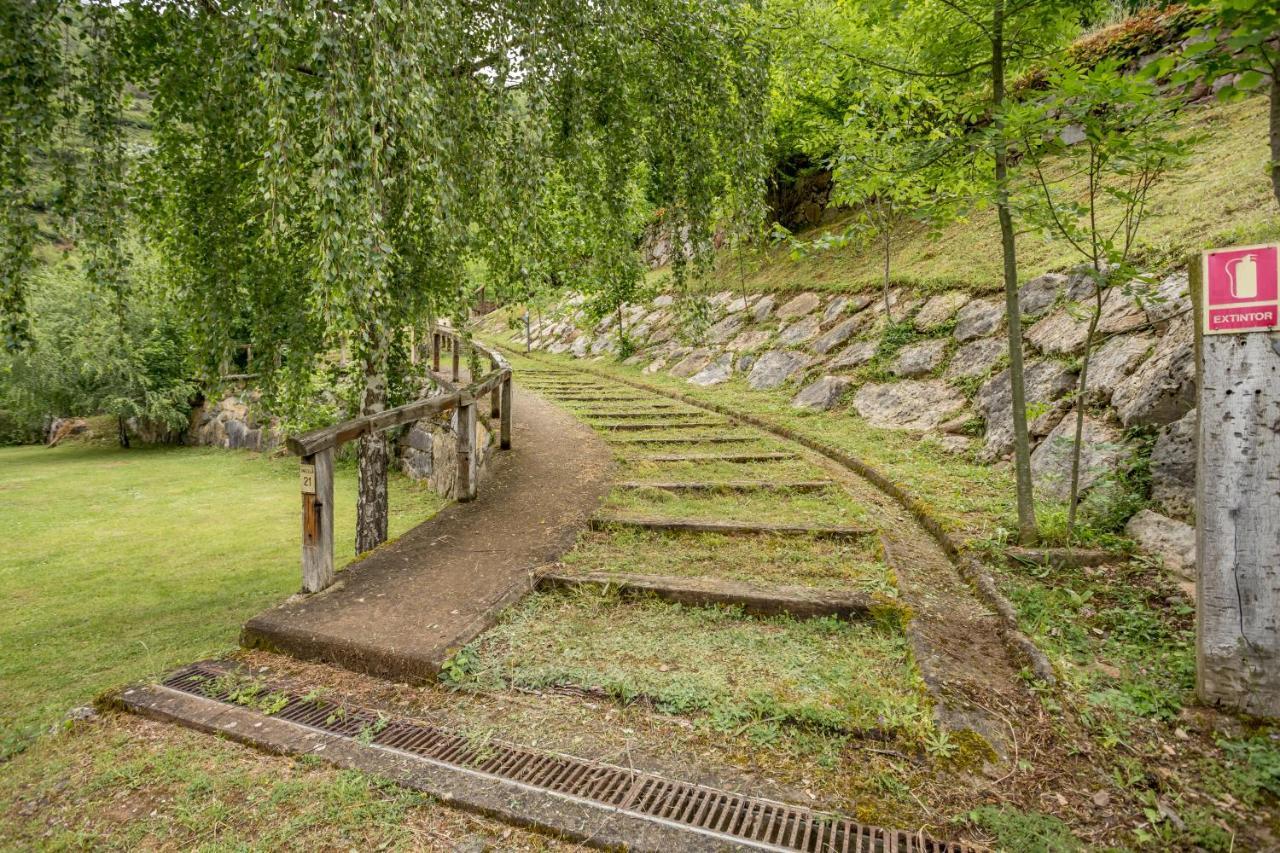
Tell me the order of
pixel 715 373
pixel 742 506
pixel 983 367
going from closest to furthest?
pixel 742 506
pixel 983 367
pixel 715 373

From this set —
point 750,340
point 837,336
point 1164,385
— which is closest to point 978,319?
point 837,336

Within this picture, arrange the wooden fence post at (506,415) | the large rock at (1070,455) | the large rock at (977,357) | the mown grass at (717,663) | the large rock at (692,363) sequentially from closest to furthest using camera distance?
the mown grass at (717,663)
the large rock at (1070,455)
the large rock at (977,357)
the wooden fence post at (506,415)
the large rock at (692,363)

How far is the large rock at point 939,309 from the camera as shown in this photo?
873 cm

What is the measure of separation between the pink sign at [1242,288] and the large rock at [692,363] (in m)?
10.7

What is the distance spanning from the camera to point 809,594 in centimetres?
379

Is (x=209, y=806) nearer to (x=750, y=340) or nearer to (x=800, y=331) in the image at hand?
(x=800, y=331)

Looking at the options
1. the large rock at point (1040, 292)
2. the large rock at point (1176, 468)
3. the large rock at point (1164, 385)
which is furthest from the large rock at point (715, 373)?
the large rock at point (1176, 468)

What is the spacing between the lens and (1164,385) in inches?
175

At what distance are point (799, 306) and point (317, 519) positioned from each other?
423 inches

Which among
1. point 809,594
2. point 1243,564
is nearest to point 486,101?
point 809,594

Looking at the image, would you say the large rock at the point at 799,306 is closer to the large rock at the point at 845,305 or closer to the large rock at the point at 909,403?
the large rock at the point at 845,305

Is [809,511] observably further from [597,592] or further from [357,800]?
[357,800]

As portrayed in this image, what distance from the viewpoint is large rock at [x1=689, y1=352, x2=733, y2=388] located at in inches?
489

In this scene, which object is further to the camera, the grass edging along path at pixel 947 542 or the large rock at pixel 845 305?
the large rock at pixel 845 305
